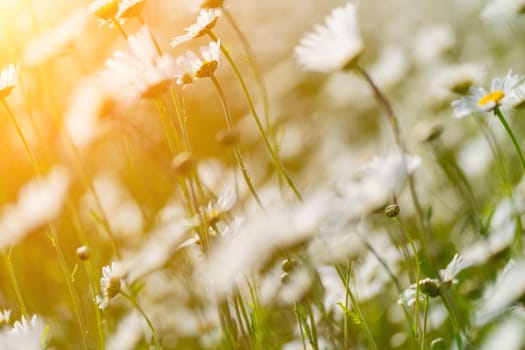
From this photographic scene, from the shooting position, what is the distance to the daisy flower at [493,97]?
1225 mm

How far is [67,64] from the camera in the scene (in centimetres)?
376

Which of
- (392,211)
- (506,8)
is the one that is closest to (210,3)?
(392,211)

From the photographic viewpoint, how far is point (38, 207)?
1354 mm

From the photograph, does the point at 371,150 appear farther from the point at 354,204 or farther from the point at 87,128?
the point at 354,204

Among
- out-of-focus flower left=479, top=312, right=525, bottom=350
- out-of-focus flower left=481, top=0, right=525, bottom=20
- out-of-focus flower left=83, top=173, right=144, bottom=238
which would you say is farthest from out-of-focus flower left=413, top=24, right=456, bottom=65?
out-of-focus flower left=479, top=312, right=525, bottom=350

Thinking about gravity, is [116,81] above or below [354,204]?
above

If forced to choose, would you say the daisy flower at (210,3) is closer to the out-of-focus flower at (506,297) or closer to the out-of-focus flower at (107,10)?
the out-of-focus flower at (107,10)

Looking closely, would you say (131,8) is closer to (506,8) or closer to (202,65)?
(202,65)

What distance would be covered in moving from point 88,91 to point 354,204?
0.64 m

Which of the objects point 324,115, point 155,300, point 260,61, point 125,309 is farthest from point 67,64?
point 155,300

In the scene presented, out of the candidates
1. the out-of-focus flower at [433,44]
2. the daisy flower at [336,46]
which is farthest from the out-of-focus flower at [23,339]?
the out-of-focus flower at [433,44]

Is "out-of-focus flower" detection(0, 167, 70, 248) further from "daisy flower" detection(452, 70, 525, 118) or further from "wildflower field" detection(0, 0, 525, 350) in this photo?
"daisy flower" detection(452, 70, 525, 118)

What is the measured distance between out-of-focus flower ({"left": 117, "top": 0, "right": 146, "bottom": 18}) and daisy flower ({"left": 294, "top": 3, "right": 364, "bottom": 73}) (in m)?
0.24

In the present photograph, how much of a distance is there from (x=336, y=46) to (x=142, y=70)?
0.27 metres
